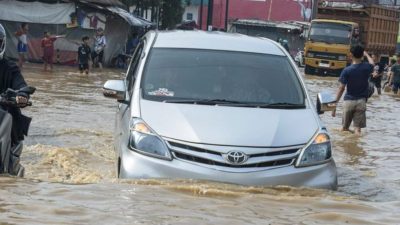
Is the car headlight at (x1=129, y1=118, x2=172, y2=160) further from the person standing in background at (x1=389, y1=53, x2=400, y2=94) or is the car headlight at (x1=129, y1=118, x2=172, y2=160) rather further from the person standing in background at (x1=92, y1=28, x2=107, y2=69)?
the person standing in background at (x1=92, y1=28, x2=107, y2=69)

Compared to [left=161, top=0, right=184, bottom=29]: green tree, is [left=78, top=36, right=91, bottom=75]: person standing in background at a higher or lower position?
lower

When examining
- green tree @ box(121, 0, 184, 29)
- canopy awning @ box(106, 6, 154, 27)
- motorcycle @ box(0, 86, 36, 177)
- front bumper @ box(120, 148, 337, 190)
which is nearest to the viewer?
motorcycle @ box(0, 86, 36, 177)

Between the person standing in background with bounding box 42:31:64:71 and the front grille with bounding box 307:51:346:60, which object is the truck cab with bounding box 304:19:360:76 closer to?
the front grille with bounding box 307:51:346:60

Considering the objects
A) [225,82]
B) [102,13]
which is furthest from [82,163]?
[102,13]

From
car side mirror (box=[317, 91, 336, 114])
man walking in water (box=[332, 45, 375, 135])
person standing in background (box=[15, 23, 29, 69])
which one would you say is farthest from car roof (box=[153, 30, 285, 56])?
person standing in background (box=[15, 23, 29, 69])

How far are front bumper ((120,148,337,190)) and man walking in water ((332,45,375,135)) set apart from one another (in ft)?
18.6

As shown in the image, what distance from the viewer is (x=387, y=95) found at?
27203mm

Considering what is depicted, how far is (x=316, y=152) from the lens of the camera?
6.76 meters

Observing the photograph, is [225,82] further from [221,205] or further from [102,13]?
[102,13]

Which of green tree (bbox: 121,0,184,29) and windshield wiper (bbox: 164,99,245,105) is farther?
green tree (bbox: 121,0,184,29)

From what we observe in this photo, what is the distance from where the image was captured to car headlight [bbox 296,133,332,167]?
662cm

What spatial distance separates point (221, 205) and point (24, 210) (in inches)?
54.0

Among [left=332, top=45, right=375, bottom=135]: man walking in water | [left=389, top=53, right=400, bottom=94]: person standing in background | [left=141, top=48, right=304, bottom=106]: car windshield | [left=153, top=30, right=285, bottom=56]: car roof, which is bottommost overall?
[left=389, top=53, right=400, bottom=94]: person standing in background

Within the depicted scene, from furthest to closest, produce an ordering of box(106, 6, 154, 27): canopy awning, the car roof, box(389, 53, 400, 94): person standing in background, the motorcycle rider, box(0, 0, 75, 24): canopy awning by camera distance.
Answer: box(106, 6, 154, 27): canopy awning → box(0, 0, 75, 24): canopy awning → box(389, 53, 400, 94): person standing in background → the car roof → the motorcycle rider
